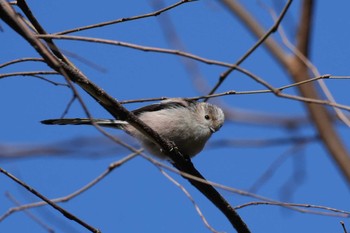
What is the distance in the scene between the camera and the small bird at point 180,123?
408cm

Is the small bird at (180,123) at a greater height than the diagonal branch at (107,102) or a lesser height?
greater

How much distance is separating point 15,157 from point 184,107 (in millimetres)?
2297

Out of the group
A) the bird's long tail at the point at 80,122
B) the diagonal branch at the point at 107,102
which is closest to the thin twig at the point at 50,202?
the diagonal branch at the point at 107,102

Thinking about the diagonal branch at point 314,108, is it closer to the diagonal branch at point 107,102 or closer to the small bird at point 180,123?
the diagonal branch at point 107,102

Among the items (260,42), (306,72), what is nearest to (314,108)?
(306,72)

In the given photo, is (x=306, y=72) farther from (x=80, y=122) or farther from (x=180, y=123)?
(x=80, y=122)

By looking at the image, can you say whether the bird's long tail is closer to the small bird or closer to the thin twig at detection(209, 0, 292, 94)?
the small bird

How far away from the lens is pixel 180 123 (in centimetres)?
427

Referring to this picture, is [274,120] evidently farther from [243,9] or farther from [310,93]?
[243,9]

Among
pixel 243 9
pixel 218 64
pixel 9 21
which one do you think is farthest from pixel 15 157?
pixel 243 9

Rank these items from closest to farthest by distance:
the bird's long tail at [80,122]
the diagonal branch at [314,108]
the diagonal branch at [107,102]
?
the diagonal branch at [107,102], the diagonal branch at [314,108], the bird's long tail at [80,122]

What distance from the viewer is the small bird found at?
13.4 feet

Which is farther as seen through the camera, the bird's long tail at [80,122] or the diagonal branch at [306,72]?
the bird's long tail at [80,122]

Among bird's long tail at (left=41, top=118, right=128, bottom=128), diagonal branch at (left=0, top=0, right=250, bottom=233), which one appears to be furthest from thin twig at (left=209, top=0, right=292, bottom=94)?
bird's long tail at (left=41, top=118, right=128, bottom=128)
